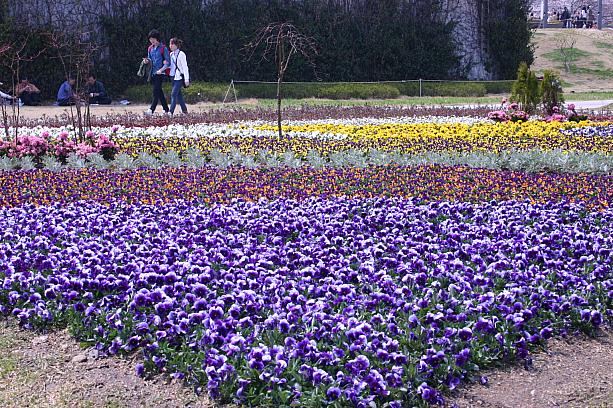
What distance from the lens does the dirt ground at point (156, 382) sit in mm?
3912

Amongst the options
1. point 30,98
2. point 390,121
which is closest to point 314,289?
point 390,121

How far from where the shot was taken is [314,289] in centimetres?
485

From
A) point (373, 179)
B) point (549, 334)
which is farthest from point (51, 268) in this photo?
point (373, 179)

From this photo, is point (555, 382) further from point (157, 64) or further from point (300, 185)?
point (157, 64)

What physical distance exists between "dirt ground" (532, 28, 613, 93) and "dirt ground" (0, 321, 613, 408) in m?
25.2

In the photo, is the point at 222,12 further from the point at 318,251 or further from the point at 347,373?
the point at 347,373

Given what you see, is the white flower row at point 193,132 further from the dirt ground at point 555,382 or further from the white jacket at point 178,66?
the dirt ground at point 555,382

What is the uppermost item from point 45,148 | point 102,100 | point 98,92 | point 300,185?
point 98,92

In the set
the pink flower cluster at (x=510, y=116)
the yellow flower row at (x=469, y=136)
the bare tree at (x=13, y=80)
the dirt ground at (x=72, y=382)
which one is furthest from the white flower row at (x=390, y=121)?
the dirt ground at (x=72, y=382)

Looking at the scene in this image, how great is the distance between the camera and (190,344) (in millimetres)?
4188

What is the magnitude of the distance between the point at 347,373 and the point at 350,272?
1.18m

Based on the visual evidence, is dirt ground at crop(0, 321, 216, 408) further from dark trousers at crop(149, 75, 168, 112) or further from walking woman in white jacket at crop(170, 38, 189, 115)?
dark trousers at crop(149, 75, 168, 112)

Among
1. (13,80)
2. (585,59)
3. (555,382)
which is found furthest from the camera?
(585,59)

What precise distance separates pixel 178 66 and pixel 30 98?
6894mm
